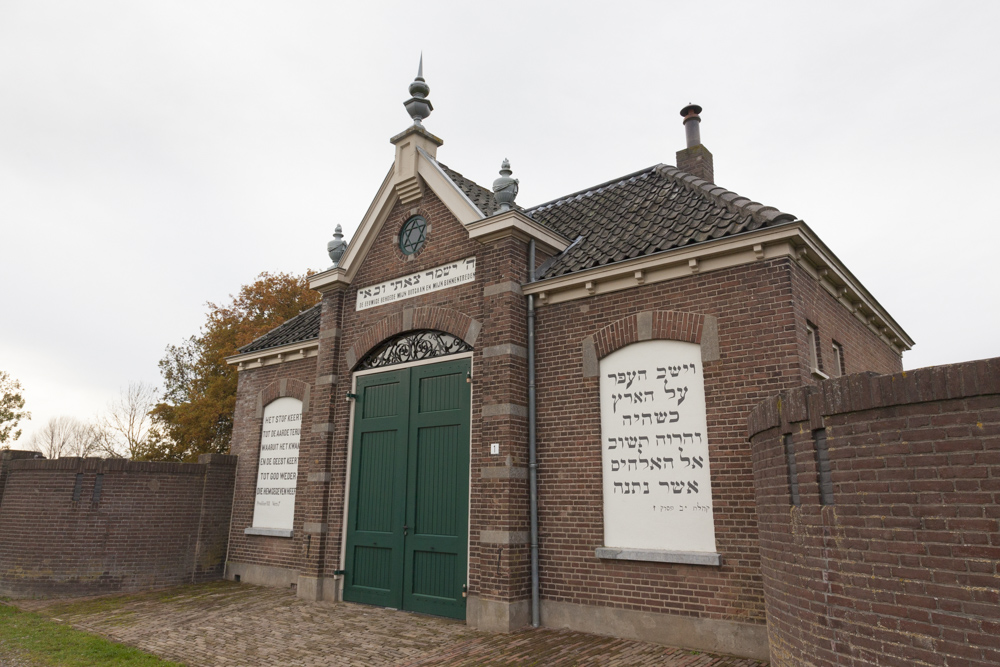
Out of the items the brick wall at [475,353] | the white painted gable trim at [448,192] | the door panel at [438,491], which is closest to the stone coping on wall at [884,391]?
the brick wall at [475,353]

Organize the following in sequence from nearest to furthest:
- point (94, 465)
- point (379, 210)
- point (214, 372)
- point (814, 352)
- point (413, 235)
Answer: point (814, 352)
point (413, 235)
point (379, 210)
point (94, 465)
point (214, 372)

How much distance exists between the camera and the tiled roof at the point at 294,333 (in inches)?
587

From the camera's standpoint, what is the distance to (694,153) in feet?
43.1

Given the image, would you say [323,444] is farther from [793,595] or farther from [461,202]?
[793,595]

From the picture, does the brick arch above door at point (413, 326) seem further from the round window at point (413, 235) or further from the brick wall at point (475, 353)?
the round window at point (413, 235)

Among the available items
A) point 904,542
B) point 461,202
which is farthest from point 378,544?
point 904,542

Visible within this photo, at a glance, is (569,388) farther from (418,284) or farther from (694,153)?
(694,153)

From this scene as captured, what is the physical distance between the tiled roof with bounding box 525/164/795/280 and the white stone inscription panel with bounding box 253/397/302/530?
734 cm

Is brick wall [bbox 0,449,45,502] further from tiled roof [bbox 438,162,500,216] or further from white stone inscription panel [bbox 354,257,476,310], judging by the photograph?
tiled roof [bbox 438,162,500,216]

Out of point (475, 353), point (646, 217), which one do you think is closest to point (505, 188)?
point (646, 217)

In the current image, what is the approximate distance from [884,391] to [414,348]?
8021 mm

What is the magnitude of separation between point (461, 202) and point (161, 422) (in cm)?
2844

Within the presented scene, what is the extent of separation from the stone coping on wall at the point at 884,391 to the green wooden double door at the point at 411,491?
5634 mm

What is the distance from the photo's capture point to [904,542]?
4.22 meters
